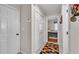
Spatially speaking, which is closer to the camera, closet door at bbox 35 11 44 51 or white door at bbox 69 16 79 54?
white door at bbox 69 16 79 54

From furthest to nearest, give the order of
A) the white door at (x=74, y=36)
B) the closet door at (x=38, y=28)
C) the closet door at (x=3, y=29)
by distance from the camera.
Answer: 1. the closet door at (x=38, y=28)
2. the closet door at (x=3, y=29)
3. the white door at (x=74, y=36)

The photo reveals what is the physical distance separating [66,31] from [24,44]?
63 cm

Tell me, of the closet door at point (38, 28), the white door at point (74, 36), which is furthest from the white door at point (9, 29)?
the white door at point (74, 36)

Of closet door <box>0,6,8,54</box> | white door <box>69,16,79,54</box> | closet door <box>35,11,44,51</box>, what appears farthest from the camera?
closet door <box>35,11,44,51</box>

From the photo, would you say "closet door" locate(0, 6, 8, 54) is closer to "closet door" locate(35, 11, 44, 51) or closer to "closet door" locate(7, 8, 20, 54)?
"closet door" locate(7, 8, 20, 54)

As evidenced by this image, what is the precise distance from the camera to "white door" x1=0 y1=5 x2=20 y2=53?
4.63 ft

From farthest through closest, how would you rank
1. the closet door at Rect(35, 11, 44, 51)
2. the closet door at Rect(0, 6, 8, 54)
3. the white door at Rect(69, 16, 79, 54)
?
the closet door at Rect(35, 11, 44, 51) < the closet door at Rect(0, 6, 8, 54) < the white door at Rect(69, 16, 79, 54)

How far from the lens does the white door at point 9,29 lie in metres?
1.41

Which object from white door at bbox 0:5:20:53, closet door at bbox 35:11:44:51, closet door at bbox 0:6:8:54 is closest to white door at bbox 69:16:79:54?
closet door at bbox 35:11:44:51

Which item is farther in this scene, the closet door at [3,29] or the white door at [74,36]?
the closet door at [3,29]

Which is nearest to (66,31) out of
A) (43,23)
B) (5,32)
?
(43,23)

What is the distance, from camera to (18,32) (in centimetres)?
149

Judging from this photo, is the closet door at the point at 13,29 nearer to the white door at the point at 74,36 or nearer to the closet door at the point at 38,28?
the closet door at the point at 38,28
